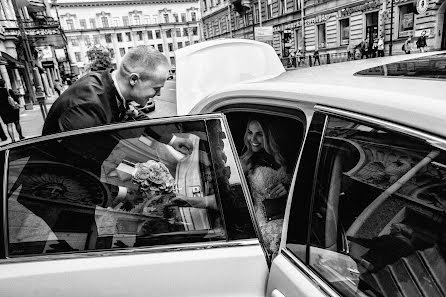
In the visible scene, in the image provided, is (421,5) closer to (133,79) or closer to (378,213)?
(133,79)

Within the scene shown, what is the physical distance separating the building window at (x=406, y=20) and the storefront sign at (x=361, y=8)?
186 cm

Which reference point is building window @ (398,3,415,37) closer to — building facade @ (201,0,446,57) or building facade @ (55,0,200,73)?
building facade @ (201,0,446,57)

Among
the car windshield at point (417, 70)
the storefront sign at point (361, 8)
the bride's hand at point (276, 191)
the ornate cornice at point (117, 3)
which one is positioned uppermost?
the ornate cornice at point (117, 3)

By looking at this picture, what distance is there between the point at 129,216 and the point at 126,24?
88158mm

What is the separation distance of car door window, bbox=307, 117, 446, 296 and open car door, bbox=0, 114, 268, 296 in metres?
0.32

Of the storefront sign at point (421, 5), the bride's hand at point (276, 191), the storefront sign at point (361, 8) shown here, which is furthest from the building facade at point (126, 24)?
the bride's hand at point (276, 191)

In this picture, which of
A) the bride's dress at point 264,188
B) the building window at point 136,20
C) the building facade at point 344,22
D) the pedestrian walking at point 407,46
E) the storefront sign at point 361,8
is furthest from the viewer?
the building window at point 136,20

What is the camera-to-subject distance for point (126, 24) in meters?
79.4

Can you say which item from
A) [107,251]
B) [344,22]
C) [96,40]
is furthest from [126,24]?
[107,251]

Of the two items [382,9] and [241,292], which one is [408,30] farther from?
[241,292]

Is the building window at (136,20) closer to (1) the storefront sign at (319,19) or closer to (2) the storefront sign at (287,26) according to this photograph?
(2) the storefront sign at (287,26)

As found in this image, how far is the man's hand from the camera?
159 centimetres

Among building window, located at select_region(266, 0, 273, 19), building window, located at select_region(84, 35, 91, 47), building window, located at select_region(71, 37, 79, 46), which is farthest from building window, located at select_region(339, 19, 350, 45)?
building window, located at select_region(71, 37, 79, 46)

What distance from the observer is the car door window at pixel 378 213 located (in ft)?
2.64
